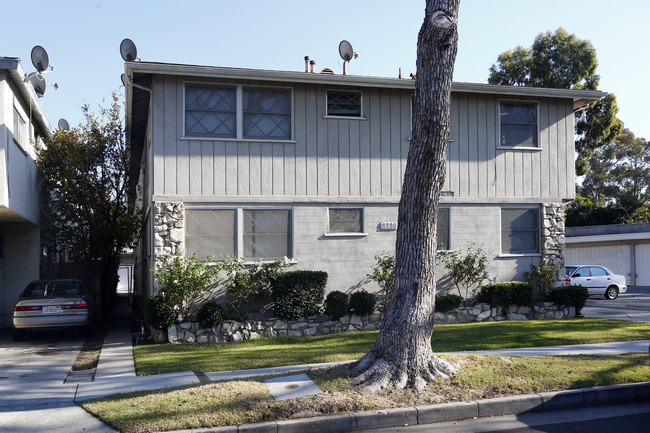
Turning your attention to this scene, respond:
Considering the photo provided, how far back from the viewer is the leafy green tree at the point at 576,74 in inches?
1120

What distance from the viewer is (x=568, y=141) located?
16.0 metres

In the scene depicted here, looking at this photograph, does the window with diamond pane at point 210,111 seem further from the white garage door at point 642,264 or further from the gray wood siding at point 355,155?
the white garage door at point 642,264

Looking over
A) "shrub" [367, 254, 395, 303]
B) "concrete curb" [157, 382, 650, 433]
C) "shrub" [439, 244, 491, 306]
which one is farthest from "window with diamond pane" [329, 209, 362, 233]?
"concrete curb" [157, 382, 650, 433]

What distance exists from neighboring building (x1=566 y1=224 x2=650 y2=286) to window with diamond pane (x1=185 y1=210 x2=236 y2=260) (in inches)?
972

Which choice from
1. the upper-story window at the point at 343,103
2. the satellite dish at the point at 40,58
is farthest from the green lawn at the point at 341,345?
the satellite dish at the point at 40,58

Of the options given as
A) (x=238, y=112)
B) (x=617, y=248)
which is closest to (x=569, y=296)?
(x=238, y=112)

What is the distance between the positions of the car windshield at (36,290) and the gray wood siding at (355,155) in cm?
398

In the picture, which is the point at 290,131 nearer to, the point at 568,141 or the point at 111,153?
the point at 111,153

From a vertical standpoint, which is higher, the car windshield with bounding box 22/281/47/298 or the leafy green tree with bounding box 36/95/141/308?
the leafy green tree with bounding box 36/95/141/308

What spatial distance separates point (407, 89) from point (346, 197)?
3.18 meters

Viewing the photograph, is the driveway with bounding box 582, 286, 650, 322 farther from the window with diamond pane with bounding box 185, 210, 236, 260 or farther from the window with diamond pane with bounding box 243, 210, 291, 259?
the window with diamond pane with bounding box 185, 210, 236, 260

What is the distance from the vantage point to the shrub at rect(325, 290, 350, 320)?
43.2 ft

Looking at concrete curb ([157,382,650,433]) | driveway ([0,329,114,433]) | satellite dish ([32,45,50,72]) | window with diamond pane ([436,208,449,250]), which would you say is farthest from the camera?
satellite dish ([32,45,50,72])

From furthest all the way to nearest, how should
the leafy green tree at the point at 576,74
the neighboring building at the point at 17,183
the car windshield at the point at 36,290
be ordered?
the leafy green tree at the point at 576,74, the car windshield at the point at 36,290, the neighboring building at the point at 17,183
